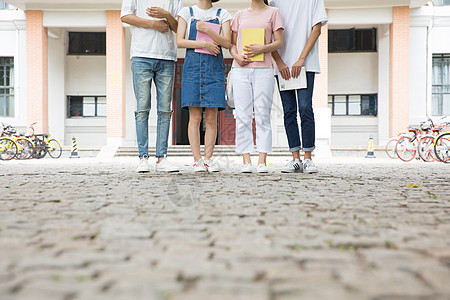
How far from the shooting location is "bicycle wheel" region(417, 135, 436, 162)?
1070cm

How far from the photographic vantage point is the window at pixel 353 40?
59.2 feet

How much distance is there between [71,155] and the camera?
1479 centimetres

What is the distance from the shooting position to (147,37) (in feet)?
16.5

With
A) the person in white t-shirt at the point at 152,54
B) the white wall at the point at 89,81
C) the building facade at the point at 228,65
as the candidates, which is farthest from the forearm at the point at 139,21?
the white wall at the point at 89,81

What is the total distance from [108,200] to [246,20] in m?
2.76

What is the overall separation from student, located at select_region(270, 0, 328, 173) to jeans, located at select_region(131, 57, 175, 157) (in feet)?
3.82

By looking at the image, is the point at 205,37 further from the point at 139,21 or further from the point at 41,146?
the point at 41,146

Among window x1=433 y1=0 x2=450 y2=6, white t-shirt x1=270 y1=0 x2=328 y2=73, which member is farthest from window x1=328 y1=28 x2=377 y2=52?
white t-shirt x1=270 y1=0 x2=328 y2=73

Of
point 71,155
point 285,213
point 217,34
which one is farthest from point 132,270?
point 71,155

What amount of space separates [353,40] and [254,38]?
14159 millimetres

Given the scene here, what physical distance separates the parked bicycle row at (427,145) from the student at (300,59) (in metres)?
5.80

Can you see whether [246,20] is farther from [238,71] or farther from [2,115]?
[2,115]

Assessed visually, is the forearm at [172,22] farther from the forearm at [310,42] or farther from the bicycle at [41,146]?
the bicycle at [41,146]

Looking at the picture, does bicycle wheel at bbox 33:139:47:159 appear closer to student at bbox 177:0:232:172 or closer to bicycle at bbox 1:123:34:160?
bicycle at bbox 1:123:34:160
